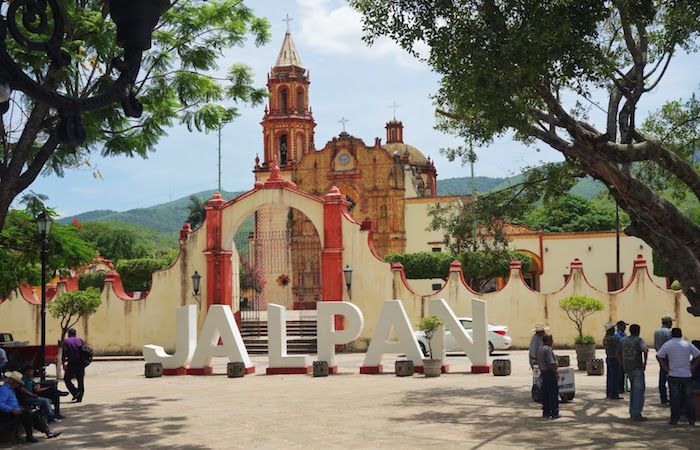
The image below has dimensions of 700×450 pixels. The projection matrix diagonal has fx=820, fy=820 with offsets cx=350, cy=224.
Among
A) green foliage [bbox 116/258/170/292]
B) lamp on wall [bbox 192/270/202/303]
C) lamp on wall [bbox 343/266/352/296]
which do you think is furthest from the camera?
green foliage [bbox 116/258/170/292]

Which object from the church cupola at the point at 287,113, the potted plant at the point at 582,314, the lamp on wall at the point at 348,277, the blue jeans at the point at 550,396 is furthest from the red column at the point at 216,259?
the church cupola at the point at 287,113

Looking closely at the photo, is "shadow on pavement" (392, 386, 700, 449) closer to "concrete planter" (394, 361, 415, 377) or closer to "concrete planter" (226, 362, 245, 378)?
"concrete planter" (394, 361, 415, 377)

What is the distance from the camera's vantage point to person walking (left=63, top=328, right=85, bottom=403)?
1464 cm

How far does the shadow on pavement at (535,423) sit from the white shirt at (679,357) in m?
0.72

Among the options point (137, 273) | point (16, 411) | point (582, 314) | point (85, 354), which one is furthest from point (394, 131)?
point (16, 411)

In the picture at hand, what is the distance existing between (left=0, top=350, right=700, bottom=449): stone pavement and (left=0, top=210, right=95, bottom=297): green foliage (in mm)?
2852

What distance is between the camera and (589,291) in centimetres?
2631

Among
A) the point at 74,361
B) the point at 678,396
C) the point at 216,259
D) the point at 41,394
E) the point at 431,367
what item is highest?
the point at 216,259

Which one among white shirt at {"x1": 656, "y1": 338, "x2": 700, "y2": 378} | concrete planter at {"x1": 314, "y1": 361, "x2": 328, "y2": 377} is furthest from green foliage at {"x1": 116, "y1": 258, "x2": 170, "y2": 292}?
white shirt at {"x1": 656, "y1": 338, "x2": 700, "y2": 378}

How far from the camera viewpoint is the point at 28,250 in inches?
641

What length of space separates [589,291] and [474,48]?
16.6 meters

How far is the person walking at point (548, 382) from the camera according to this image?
12008mm

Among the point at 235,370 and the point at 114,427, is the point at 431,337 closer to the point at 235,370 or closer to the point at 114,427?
the point at 235,370

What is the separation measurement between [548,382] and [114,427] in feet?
21.0
